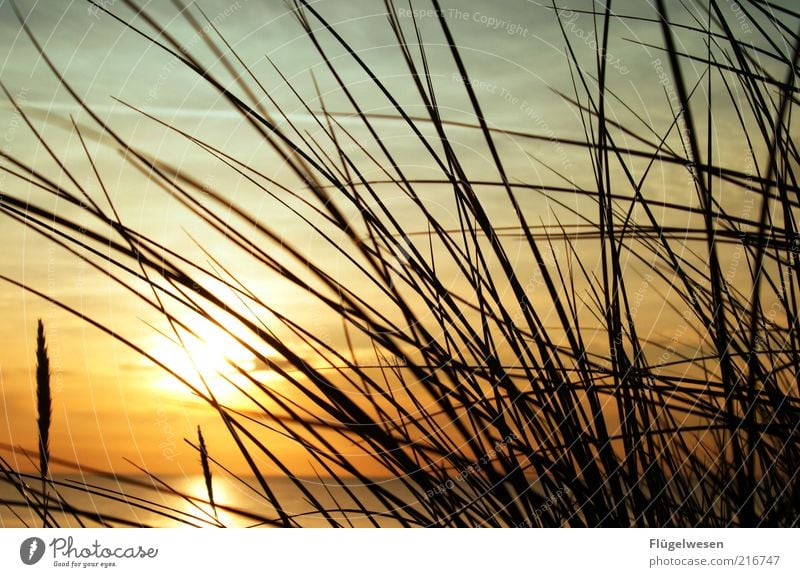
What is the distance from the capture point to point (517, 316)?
114 centimetres

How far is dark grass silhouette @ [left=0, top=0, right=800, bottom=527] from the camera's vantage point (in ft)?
3.13

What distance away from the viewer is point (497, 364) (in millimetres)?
948

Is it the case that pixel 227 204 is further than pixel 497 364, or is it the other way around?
pixel 227 204

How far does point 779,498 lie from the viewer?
1.06m

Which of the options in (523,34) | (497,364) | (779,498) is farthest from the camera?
(523,34)

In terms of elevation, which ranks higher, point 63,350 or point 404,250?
point 63,350

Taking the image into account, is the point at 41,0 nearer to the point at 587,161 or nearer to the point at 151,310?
the point at 151,310

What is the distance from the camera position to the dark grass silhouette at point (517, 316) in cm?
95
